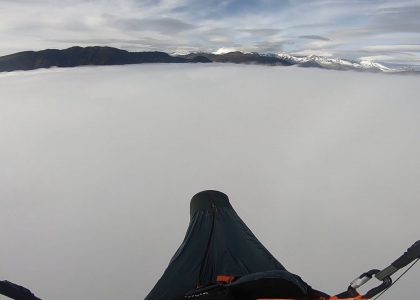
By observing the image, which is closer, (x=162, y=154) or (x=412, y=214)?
(x=412, y=214)

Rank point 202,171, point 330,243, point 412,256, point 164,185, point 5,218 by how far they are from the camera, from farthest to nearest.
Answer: point 202,171 → point 164,185 → point 5,218 → point 330,243 → point 412,256

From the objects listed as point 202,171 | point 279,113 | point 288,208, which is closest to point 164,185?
point 202,171

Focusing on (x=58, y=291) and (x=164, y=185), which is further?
(x=164, y=185)

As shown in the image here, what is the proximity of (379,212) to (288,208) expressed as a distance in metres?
1.98

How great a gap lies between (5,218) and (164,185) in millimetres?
4130

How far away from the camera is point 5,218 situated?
25.1 feet

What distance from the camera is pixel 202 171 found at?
1166 cm

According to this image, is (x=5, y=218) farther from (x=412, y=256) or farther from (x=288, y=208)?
(x=412, y=256)

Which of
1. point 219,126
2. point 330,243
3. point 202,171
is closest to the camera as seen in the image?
point 330,243

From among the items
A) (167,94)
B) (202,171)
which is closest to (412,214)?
(202,171)

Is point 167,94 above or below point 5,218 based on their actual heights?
above

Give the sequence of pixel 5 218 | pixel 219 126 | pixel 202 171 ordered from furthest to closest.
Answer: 1. pixel 219 126
2. pixel 202 171
3. pixel 5 218

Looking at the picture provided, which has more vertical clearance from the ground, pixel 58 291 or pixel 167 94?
pixel 167 94

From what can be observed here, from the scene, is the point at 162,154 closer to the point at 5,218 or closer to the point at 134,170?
the point at 134,170
